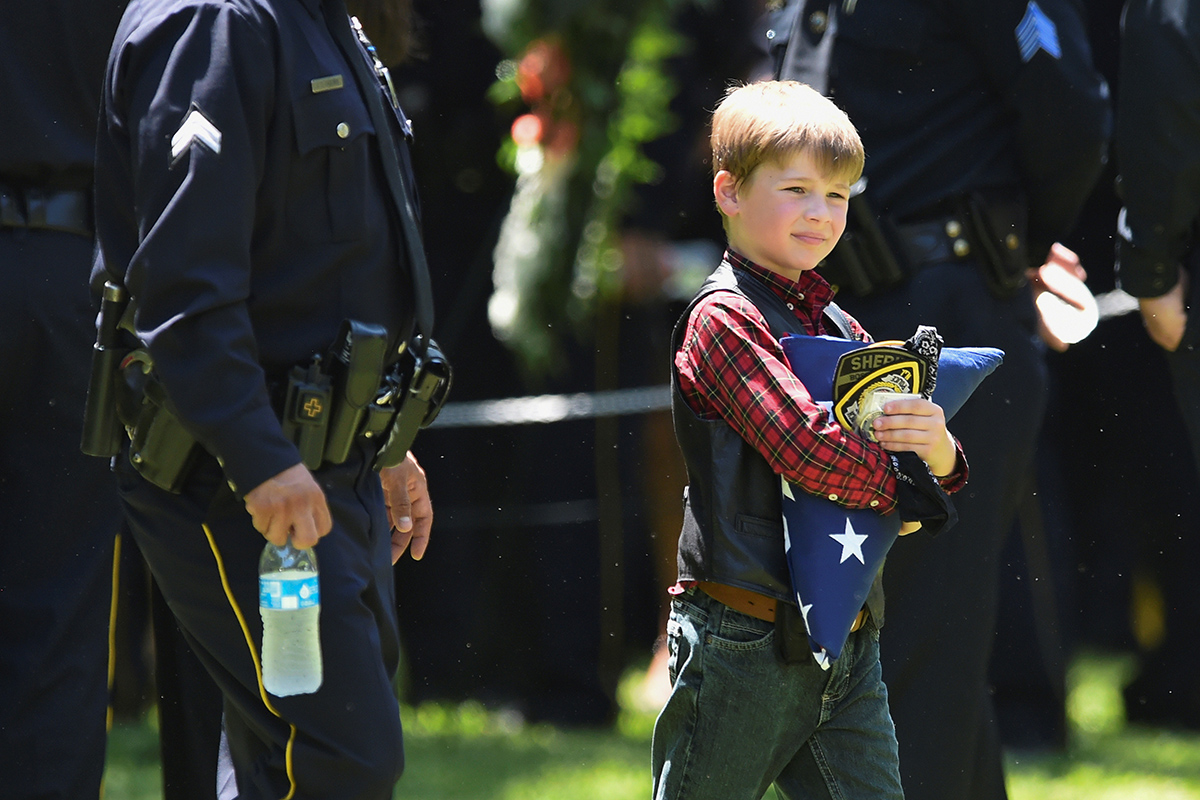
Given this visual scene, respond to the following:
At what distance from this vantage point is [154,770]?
186 inches

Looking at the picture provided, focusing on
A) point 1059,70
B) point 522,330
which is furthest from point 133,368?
point 522,330

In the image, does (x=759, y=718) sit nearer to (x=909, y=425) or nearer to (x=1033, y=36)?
(x=909, y=425)

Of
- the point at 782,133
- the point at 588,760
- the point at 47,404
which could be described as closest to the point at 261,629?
the point at 47,404

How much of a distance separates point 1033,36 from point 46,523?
2.08m

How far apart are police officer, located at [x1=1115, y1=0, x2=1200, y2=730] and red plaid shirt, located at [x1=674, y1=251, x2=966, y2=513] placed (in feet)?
5.39

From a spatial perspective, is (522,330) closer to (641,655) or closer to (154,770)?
(641,655)

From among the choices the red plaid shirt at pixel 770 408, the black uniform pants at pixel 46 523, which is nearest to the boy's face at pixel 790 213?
the red plaid shirt at pixel 770 408

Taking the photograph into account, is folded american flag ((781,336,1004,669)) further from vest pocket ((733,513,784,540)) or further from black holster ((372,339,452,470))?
black holster ((372,339,452,470))

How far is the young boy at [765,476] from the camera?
2.22m

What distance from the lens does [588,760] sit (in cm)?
459

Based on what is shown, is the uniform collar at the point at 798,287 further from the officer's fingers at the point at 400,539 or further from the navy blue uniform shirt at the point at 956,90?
the officer's fingers at the point at 400,539

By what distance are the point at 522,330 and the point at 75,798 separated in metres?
2.33

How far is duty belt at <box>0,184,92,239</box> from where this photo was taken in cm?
288

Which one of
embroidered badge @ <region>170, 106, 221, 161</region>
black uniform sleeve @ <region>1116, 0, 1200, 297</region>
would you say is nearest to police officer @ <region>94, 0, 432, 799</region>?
embroidered badge @ <region>170, 106, 221, 161</region>
